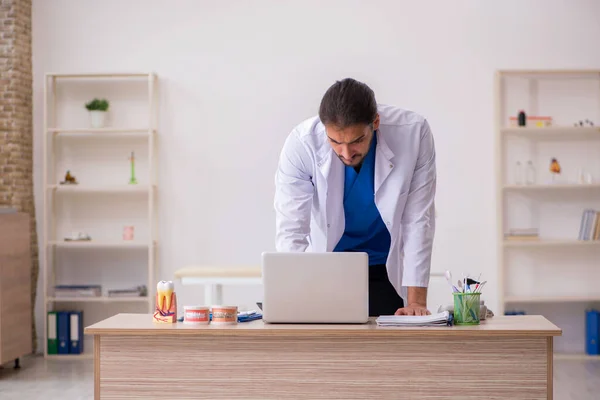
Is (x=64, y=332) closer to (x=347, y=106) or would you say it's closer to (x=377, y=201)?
(x=377, y=201)

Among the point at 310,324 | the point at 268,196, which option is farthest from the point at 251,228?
the point at 310,324

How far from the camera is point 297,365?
232 centimetres

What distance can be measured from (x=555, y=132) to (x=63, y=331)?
3848 mm

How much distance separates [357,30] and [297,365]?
3.96m

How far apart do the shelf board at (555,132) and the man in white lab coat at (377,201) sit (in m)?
2.93

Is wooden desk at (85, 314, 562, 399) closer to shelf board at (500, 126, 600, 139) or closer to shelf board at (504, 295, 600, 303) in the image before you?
shelf board at (504, 295, 600, 303)

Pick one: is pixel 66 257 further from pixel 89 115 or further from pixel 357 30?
pixel 357 30

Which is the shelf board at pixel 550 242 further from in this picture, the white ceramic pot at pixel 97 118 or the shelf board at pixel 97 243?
the white ceramic pot at pixel 97 118

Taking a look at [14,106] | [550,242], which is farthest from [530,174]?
[14,106]

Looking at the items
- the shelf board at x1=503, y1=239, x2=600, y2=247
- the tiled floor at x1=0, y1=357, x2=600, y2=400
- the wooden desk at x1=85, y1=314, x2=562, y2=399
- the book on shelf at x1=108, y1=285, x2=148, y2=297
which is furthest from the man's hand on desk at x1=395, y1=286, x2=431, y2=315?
the book on shelf at x1=108, y1=285, x2=148, y2=297

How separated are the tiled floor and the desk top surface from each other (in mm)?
2240

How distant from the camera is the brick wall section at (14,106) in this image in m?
5.62

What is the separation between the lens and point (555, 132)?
5691 mm

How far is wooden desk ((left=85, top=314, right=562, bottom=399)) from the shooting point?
7.50 ft
